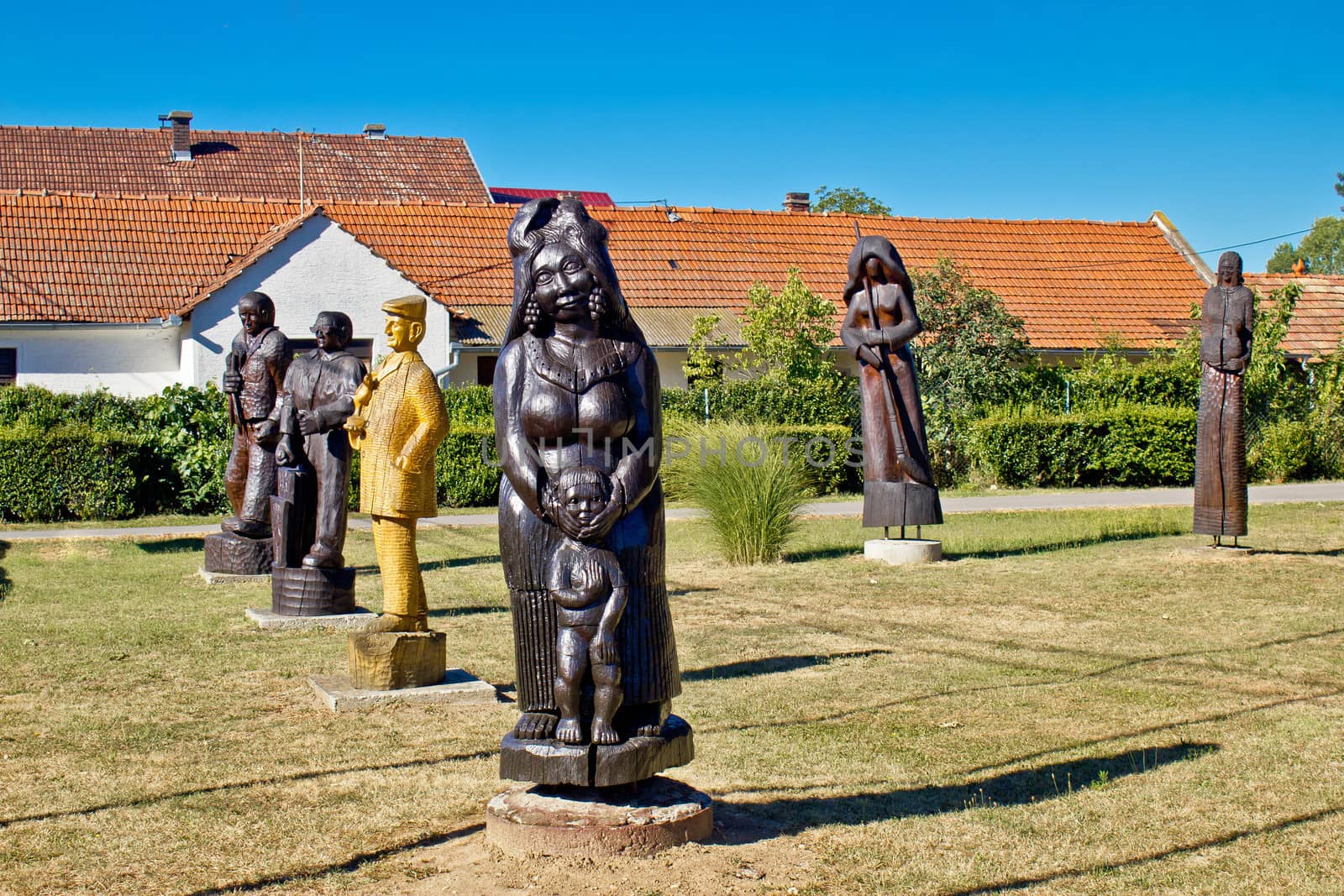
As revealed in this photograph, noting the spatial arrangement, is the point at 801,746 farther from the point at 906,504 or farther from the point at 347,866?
the point at 906,504

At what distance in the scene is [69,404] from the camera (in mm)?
19406

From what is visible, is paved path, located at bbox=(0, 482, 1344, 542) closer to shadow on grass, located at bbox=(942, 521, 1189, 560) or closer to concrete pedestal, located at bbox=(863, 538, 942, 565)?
shadow on grass, located at bbox=(942, 521, 1189, 560)

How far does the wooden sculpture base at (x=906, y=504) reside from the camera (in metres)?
13.1

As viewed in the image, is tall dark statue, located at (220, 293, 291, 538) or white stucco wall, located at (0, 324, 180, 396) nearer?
tall dark statue, located at (220, 293, 291, 538)

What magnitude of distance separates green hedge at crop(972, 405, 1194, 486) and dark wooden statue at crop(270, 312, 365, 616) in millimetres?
14120

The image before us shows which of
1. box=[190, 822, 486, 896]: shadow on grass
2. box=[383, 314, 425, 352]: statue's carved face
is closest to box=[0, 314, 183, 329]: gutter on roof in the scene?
box=[383, 314, 425, 352]: statue's carved face

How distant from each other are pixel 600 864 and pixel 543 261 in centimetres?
214

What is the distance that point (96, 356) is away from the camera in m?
23.1

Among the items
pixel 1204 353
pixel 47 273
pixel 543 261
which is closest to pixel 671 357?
pixel 47 273

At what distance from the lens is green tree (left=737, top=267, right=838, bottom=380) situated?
23.1 meters

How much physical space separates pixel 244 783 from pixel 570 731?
1968 millimetres

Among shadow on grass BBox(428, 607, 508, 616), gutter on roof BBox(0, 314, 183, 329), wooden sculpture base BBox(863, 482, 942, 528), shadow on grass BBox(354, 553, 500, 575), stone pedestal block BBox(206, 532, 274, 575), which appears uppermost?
gutter on roof BBox(0, 314, 183, 329)

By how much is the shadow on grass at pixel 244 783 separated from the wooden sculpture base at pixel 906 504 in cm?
721

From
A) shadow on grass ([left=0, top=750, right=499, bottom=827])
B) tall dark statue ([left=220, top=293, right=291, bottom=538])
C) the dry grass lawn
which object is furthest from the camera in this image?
tall dark statue ([left=220, top=293, right=291, bottom=538])
